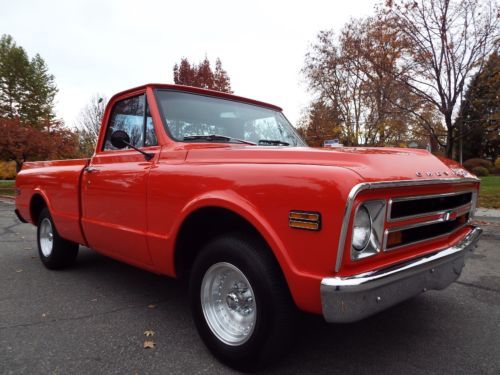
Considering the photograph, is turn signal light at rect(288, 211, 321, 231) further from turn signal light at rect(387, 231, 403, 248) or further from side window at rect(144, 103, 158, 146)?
side window at rect(144, 103, 158, 146)

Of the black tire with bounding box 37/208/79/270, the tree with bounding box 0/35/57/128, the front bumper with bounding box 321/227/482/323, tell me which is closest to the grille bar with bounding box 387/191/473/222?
the front bumper with bounding box 321/227/482/323

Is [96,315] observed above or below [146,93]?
below

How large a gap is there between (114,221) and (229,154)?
4.59 feet

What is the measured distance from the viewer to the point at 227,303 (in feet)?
8.45

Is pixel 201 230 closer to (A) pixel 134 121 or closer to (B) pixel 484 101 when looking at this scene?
(A) pixel 134 121

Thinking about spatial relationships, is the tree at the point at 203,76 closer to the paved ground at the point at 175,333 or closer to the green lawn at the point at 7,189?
the green lawn at the point at 7,189

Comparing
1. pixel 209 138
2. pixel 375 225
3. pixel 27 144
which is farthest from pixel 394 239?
pixel 27 144

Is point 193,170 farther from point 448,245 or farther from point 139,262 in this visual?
point 448,245

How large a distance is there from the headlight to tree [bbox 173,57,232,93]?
22.5 metres

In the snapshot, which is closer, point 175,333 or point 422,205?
point 422,205

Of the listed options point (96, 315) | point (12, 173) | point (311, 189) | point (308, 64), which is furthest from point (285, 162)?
point (12, 173)

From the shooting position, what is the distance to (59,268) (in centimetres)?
473

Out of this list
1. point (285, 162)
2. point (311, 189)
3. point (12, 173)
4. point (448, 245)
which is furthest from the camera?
point (12, 173)

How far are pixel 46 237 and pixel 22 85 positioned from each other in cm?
3663
